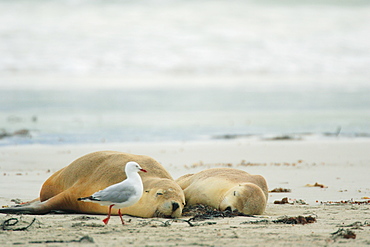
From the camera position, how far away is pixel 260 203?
7.65 metres

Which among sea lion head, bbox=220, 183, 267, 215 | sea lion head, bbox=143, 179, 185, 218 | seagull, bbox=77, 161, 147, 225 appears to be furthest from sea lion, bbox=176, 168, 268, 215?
seagull, bbox=77, 161, 147, 225

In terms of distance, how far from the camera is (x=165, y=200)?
283 inches

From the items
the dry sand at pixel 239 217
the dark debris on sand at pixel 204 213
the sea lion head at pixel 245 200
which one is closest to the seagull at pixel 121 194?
the dry sand at pixel 239 217

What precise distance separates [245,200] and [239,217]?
10.7 inches

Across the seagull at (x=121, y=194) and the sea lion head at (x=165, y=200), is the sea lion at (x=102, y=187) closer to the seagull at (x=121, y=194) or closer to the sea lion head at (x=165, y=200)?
the sea lion head at (x=165, y=200)

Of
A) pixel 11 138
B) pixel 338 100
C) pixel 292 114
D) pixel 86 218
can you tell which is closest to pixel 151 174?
pixel 86 218

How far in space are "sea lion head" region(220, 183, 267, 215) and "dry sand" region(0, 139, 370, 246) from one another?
0.17m

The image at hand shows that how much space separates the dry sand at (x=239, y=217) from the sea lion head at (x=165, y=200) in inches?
6.9

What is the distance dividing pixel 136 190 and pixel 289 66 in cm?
4424

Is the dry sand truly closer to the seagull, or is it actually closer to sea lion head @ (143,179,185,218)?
sea lion head @ (143,179,185,218)

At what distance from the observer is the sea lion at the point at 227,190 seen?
7.60m

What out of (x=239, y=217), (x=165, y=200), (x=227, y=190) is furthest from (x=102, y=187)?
(x=239, y=217)

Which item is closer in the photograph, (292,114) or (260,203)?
(260,203)

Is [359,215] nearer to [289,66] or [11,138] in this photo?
[11,138]
